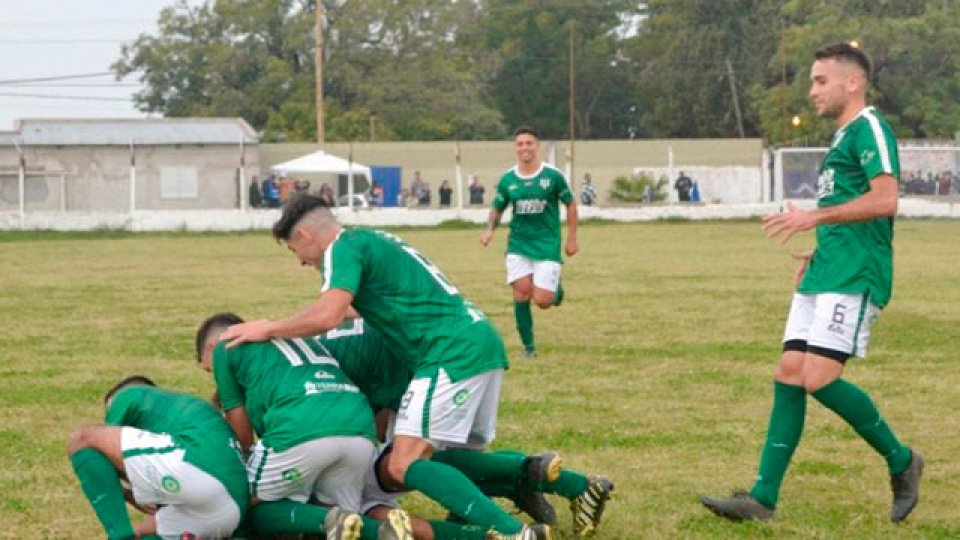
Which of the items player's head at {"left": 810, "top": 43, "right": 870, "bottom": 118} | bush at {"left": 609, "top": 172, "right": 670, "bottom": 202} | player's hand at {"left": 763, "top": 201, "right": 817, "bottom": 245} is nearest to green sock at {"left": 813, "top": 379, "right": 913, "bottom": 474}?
player's hand at {"left": 763, "top": 201, "right": 817, "bottom": 245}

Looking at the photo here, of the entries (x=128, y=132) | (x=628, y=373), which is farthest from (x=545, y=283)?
(x=128, y=132)

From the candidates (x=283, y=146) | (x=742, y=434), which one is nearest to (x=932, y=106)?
(x=283, y=146)

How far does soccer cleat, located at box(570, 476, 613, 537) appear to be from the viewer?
285 inches

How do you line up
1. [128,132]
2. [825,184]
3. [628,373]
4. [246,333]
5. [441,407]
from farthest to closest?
1. [128,132]
2. [628,373]
3. [825,184]
4. [441,407]
5. [246,333]

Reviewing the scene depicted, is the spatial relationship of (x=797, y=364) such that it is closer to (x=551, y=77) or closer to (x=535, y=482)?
(x=535, y=482)

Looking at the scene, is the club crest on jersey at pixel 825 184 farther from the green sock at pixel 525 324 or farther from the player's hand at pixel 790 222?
the green sock at pixel 525 324

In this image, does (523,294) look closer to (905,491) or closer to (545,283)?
(545,283)

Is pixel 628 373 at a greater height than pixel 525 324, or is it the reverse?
pixel 525 324

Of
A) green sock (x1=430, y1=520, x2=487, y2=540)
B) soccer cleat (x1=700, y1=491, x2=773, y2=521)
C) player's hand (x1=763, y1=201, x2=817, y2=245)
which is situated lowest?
soccer cleat (x1=700, y1=491, x2=773, y2=521)

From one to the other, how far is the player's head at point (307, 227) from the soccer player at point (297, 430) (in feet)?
1.31

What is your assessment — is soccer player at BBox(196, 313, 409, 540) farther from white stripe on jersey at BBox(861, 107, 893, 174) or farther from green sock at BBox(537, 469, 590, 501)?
white stripe on jersey at BBox(861, 107, 893, 174)

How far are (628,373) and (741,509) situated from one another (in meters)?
5.67

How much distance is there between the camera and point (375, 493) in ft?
23.5

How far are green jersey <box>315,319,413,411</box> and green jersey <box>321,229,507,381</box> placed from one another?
240mm
